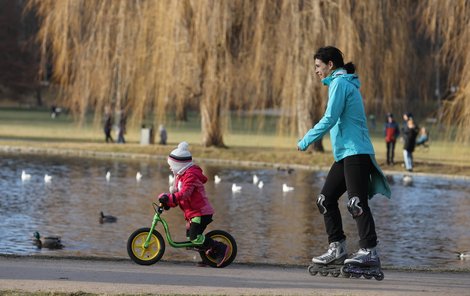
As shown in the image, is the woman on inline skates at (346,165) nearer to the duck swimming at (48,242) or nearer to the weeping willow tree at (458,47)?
the duck swimming at (48,242)

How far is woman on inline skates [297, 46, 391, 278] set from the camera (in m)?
11.4

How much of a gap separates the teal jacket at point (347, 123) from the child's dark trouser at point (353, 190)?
85 millimetres

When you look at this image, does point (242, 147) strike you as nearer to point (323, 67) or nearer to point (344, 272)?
point (323, 67)

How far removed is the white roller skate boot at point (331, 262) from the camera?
11.6m

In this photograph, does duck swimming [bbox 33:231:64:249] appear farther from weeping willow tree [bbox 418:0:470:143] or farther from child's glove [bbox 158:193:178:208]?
weeping willow tree [bbox 418:0:470:143]

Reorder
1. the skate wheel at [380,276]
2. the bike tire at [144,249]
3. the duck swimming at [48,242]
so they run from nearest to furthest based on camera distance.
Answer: the skate wheel at [380,276], the bike tire at [144,249], the duck swimming at [48,242]

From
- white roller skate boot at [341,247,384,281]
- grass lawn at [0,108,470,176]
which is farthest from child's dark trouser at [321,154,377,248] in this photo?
grass lawn at [0,108,470,176]

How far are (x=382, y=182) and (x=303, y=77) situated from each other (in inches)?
961

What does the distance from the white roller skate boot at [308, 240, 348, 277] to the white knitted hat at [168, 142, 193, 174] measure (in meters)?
1.89

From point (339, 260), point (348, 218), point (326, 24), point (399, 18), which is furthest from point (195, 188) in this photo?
point (399, 18)

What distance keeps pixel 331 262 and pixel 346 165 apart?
0.94 metres

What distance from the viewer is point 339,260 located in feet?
38.4

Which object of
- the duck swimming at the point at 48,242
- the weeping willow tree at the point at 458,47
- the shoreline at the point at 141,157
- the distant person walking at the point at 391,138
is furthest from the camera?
the distant person walking at the point at 391,138

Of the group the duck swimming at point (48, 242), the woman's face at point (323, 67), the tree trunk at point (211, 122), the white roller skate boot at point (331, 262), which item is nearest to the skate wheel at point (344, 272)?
the white roller skate boot at point (331, 262)
